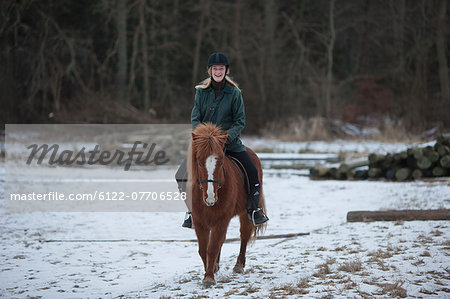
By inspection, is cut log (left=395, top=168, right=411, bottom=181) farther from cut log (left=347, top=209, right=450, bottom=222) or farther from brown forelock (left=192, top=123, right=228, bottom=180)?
brown forelock (left=192, top=123, right=228, bottom=180)

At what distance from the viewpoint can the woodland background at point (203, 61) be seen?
83.4 feet

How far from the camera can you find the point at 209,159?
521cm

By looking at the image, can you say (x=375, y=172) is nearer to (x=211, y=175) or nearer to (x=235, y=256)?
(x=235, y=256)

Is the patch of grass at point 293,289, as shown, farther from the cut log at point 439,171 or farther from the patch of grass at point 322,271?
the cut log at point 439,171

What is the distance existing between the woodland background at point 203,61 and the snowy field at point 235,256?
13.8 m

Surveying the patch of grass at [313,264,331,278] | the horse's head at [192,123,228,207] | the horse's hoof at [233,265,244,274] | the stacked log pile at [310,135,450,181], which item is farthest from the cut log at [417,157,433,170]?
the horse's head at [192,123,228,207]

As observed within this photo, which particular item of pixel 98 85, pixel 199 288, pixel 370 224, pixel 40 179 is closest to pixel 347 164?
pixel 370 224

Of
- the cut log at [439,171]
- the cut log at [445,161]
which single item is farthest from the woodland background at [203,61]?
the cut log at [445,161]

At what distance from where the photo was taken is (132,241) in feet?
26.6

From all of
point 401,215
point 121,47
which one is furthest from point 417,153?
point 121,47

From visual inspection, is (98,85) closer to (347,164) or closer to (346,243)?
(347,164)

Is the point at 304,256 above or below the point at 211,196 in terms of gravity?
below

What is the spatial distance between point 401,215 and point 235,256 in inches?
119

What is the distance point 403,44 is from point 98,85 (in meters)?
17.2
